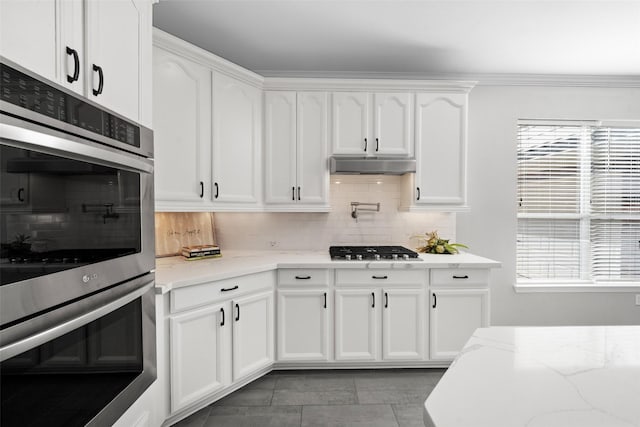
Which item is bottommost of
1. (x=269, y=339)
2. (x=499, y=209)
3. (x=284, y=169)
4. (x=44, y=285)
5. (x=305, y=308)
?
(x=269, y=339)

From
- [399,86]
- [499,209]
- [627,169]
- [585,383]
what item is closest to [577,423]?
[585,383]

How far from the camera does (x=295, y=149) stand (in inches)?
122

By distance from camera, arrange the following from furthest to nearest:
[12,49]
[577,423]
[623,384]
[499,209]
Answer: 1. [499,209]
2. [12,49]
3. [623,384]
4. [577,423]

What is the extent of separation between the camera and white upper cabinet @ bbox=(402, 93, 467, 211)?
3139 millimetres

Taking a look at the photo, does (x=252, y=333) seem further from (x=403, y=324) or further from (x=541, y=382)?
(x=541, y=382)

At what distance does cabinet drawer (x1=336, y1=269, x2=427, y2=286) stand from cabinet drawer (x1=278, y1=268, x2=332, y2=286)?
108mm

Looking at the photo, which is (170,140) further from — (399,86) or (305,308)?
(399,86)

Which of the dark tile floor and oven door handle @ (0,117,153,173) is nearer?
oven door handle @ (0,117,153,173)

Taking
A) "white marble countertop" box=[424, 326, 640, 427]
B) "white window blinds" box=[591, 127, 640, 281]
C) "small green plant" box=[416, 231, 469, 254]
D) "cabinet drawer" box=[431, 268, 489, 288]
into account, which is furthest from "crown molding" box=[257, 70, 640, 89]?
"white marble countertop" box=[424, 326, 640, 427]

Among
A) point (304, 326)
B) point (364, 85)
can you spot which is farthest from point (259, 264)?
point (364, 85)

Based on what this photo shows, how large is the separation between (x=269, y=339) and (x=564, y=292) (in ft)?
9.76

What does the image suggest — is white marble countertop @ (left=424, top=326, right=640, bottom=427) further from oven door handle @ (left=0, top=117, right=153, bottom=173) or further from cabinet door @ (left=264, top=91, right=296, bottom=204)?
cabinet door @ (left=264, top=91, right=296, bottom=204)

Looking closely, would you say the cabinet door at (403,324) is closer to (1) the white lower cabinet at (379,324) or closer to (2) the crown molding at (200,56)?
(1) the white lower cabinet at (379,324)

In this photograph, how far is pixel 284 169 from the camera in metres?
3.10
